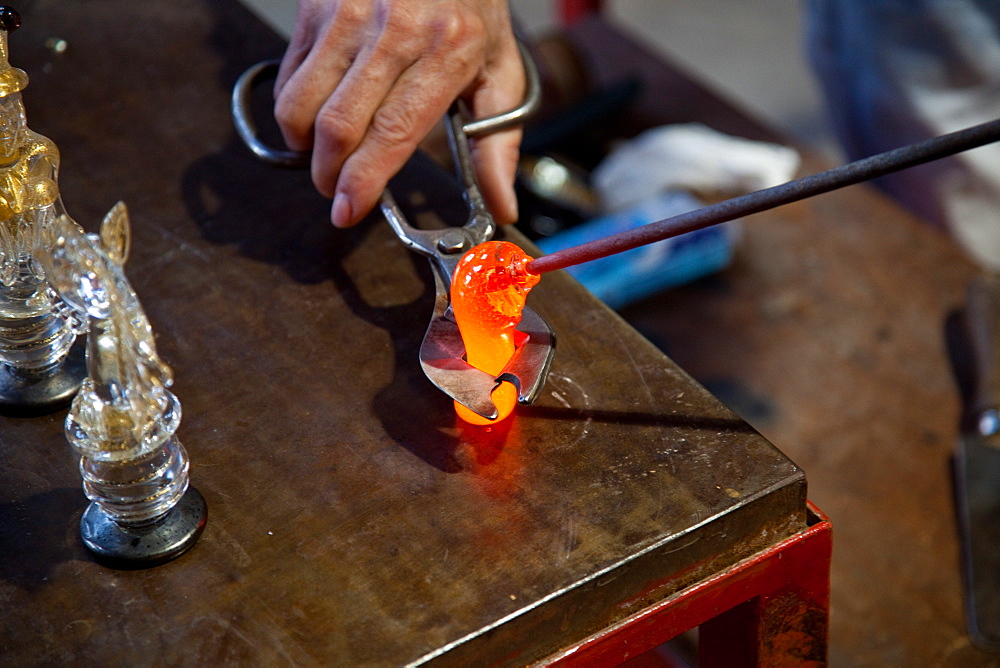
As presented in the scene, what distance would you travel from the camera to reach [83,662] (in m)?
0.60

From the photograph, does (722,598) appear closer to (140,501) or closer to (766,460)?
(766,460)

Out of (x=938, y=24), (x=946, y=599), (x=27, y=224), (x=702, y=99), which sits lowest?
(x=946, y=599)

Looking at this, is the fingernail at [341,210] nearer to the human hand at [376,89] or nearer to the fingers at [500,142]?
the human hand at [376,89]

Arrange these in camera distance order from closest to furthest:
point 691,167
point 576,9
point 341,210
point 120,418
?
point 120,418 < point 341,210 < point 691,167 < point 576,9

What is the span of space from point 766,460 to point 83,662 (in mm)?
457

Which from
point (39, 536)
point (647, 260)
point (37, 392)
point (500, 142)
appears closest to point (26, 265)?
point (37, 392)

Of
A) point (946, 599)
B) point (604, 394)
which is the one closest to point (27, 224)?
point (604, 394)

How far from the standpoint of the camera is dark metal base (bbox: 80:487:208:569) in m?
0.65

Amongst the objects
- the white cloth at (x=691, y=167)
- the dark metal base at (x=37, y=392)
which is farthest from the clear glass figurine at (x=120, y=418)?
the white cloth at (x=691, y=167)

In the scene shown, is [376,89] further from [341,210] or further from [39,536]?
[39,536]

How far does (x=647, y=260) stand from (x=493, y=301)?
35.9 inches

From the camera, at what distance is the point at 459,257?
80cm

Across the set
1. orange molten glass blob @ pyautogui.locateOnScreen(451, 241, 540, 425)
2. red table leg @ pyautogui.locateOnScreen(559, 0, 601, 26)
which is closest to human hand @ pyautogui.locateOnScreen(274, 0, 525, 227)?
orange molten glass blob @ pyautogui.locateOnScreen(451, 241, 540, 425)

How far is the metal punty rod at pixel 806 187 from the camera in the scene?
0.57m
